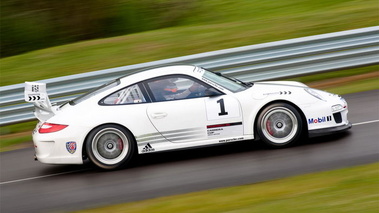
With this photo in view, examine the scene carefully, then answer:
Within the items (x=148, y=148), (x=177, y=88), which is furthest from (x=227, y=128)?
(x=148, y=148)

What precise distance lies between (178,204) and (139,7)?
12295 mm

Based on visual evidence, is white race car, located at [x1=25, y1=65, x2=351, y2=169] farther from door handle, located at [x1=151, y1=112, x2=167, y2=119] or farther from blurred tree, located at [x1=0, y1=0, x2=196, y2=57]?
blurred tree, located at [x1=0, y1=0, x2=196, y2=57]

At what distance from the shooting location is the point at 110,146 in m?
8.41

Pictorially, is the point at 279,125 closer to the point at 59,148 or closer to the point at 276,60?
the point at 59,148

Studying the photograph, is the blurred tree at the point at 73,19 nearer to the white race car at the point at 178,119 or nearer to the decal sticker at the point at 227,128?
the white race car at the point at 178,119

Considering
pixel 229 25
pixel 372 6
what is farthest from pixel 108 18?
pixel 372 6

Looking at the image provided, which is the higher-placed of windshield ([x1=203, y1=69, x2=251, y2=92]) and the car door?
windshield ([x1=203, y1=69, x2=251, y2=92])

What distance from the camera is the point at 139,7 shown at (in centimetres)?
1806

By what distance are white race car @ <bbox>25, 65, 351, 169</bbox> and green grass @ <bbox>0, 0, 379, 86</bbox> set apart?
6.08 meters

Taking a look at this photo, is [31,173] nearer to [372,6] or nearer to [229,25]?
[229,25]

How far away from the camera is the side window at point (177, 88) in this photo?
8406 millimetres

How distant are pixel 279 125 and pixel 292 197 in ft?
7.05

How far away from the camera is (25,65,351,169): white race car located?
27.1 ft

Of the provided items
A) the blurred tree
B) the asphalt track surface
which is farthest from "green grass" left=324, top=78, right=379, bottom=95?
the blurred tree
